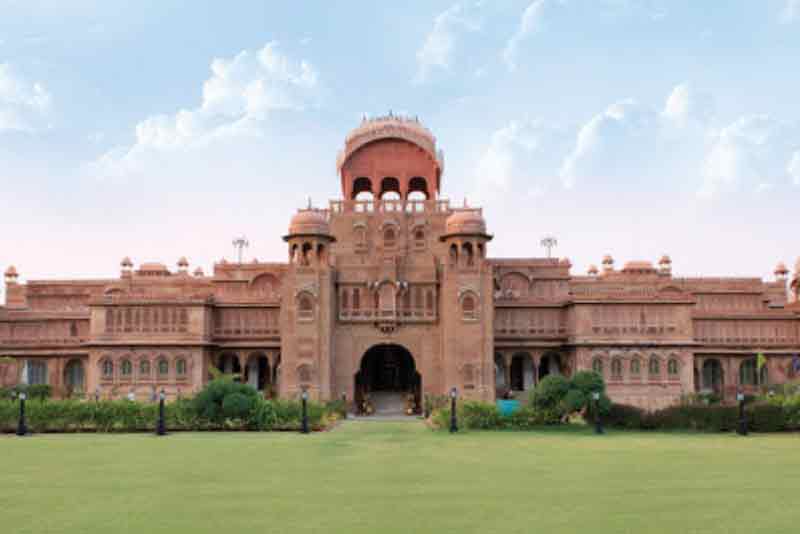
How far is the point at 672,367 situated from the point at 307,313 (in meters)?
20.9

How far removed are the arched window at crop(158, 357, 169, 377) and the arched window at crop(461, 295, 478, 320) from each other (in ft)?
56.0

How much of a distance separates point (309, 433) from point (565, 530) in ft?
65.4

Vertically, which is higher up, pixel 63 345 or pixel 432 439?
pixel 63 345

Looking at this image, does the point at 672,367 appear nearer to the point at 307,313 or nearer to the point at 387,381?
the point at 387,381

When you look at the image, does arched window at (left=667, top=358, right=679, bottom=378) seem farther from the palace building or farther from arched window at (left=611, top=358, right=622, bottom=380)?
arched window at (left=611, top=358, right=622, bottom=380)

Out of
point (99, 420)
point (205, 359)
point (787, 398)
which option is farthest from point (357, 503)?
point (205, 359)

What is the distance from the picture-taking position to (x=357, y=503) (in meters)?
13.7

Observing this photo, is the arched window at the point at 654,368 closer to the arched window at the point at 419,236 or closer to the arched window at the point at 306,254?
the arched window at the point at 419,236

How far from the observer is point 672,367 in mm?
46969

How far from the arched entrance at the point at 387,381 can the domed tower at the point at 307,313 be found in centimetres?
308

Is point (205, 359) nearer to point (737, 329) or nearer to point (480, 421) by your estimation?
point (480, 421)

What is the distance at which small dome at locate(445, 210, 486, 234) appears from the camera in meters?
44.4

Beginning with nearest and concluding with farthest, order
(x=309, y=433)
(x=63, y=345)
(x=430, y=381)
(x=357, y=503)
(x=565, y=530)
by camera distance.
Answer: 1. (x=565, y=530)
2. (x=357, y=503)
3. (x=309, y=433)
4. (x=430, y=381)
5. (x=63, y=345)

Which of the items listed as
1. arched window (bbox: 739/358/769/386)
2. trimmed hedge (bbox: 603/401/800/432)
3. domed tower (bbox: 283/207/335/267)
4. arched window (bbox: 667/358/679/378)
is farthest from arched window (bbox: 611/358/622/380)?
domed tower (bbox: 283/207/335/267)
